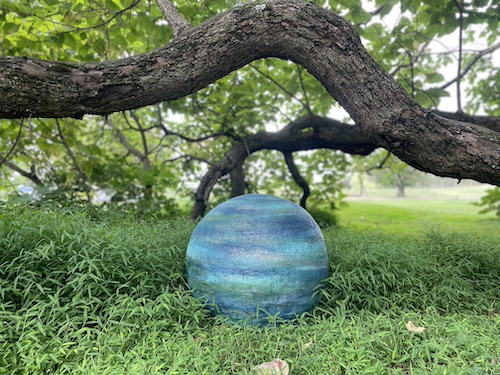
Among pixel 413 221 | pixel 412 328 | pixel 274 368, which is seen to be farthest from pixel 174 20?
pixel 413 221

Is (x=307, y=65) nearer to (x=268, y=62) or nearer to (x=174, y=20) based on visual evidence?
(x=174, y=20)

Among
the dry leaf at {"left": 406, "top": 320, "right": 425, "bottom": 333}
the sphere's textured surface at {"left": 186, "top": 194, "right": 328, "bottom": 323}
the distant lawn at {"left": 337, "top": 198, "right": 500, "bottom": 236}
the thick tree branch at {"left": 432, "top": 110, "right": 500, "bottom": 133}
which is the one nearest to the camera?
the dry leaf at {"left": 406, "top": 320, "right": 425, "bottom": 333}

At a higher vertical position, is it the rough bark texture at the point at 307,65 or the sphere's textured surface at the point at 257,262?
the rough bark texture at the point at 307,65

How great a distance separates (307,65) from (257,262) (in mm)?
1638

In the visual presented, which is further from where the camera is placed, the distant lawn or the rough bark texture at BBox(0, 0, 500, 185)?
the distant lawn

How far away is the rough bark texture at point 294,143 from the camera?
5234 mm

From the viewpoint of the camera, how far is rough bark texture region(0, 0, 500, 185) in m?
2.73

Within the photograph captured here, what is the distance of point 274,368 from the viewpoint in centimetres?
197

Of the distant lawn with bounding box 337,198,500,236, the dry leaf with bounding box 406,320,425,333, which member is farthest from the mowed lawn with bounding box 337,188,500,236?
the dry leaf with bounding box 406,320,425,333

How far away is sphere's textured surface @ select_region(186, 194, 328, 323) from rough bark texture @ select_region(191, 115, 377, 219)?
2.36m

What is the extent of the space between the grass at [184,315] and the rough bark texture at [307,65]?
978 mm

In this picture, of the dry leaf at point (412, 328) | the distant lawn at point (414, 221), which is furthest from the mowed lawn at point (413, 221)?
the dry leaf at point (412, 328)

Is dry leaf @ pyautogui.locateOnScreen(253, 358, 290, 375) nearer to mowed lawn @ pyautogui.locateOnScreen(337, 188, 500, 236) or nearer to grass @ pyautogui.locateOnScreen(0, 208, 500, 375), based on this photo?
grass @ pyautogui.locateOnScreen(0, 208, 500, 375)

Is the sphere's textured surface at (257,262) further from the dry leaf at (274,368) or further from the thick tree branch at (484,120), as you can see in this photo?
the thick tree branch at (484,120)
